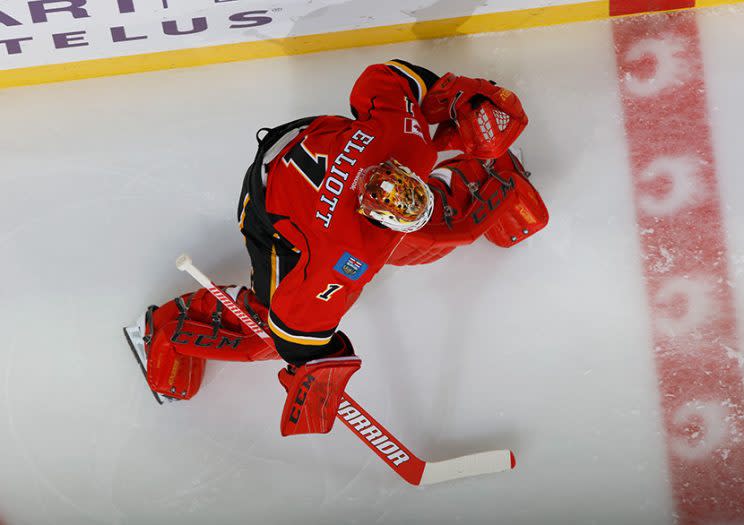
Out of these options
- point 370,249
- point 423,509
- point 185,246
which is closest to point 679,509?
point 423,509

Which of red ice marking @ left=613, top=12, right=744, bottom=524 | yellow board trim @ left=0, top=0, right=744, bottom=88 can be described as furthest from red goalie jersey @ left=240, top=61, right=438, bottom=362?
red ice marking @ left=613, top=12, right=744, bottom=524

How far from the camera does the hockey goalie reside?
2.43m

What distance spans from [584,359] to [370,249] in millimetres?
1198

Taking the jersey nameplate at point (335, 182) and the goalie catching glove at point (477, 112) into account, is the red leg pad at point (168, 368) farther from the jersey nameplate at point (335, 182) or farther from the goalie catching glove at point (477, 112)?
the goalie catching glove at point (477, 112)

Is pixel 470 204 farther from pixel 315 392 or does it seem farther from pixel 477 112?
pixel 315 392

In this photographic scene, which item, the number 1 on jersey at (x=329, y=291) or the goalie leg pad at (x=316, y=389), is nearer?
the number 1 on jersey at (x=329, y=291)

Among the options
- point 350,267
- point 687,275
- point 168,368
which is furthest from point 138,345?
point 687,275

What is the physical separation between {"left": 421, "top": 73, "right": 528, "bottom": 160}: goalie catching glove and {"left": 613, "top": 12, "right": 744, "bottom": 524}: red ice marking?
2.53 ft

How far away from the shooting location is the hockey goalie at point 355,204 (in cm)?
243

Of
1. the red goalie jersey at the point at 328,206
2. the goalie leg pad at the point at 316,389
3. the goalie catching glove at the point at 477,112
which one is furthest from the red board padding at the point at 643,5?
the goalie leg pad at the point at 316,389

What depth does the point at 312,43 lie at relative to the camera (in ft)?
10.8

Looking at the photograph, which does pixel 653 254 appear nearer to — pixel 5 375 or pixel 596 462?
pixel 596 462

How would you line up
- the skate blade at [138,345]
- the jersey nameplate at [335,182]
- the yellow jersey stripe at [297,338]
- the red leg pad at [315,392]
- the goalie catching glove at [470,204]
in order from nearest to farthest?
the jersey nameplate at [335,182]
the yellow jersey stripe at [297,338]
the red leg pad at [315,392]
the goalie catching glove at [470,204]
the skate blade at [138,345]

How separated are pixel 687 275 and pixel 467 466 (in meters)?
1.10
